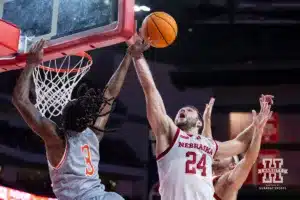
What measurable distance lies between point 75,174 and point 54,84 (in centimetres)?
208

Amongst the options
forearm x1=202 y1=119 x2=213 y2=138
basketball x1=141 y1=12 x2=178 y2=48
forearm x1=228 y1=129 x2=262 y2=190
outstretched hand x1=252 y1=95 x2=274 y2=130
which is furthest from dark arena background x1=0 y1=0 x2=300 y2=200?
basketball x1=141 y1=12 x2=178 y2=48

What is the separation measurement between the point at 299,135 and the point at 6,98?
19.2 ft

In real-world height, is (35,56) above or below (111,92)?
above

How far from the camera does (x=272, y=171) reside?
363 inches

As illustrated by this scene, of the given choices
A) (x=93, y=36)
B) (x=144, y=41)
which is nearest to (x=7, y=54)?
(x=93, y=36)

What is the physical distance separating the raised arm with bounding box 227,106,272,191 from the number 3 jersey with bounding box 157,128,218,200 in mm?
537

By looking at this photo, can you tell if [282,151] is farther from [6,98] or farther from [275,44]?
[6,98]

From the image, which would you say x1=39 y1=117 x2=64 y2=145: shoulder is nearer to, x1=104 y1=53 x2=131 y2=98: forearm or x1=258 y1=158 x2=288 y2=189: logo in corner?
x1=104 y1=53 x2=131 y2=98: forearm

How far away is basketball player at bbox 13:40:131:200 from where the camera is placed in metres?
2.46

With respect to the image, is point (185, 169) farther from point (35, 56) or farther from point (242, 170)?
point (35, 56)

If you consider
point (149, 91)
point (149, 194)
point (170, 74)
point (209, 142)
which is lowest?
point (149, 194)

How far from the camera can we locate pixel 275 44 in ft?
34.9

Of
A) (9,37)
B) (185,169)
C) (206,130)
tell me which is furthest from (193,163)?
(9,37)

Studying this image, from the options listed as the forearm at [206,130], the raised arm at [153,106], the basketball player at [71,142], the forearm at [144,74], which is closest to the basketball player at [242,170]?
the forearm at [206,130]
